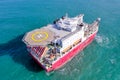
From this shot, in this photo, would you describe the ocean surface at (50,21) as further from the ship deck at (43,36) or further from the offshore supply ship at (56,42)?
the ship deck at (43,36)

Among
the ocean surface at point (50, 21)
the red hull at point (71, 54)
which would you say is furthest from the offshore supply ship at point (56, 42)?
the ocean surface at point (50, 21)

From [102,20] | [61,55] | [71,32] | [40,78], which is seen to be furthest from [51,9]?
[40,78]

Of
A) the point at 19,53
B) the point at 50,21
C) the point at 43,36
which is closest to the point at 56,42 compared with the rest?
the point at 43,36

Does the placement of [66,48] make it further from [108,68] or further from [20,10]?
[20,10]

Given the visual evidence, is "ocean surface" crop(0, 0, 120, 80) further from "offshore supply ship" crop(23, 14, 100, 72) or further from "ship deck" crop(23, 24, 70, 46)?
"ship deck" crop(23, 24, 70, 46)

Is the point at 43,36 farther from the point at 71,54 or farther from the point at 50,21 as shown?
the point at 50,21

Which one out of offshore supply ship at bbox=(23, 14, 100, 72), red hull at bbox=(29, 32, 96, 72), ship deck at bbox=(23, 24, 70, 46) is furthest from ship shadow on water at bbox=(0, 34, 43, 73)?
ship deck at bbox=(23, 24, 70, 46)

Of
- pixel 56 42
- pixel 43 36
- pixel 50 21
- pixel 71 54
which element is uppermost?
pixel 43 36
